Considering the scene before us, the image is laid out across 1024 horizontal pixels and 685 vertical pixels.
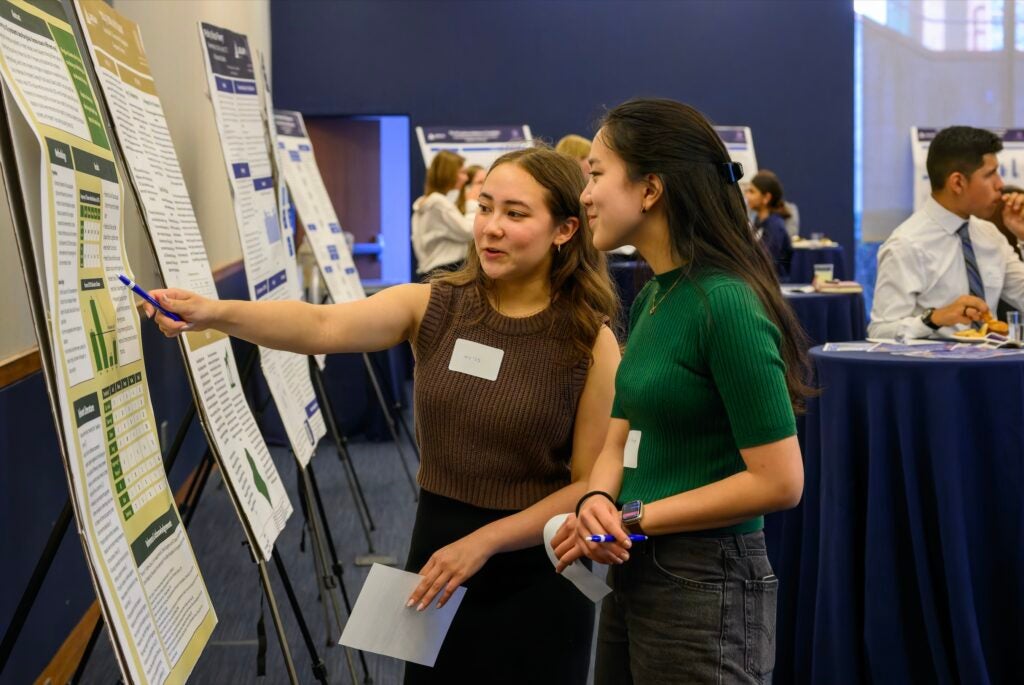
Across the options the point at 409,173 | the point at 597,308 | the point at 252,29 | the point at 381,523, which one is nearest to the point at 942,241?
the point at 597,308

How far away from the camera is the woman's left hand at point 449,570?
1.71 m

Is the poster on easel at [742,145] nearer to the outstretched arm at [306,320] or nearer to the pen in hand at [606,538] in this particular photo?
the outstretched arm at [306,320]

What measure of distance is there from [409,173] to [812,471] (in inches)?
362

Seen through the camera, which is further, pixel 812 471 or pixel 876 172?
pixel 876 172

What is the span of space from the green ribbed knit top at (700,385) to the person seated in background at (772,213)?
262 inches

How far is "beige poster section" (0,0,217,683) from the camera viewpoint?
1.39m

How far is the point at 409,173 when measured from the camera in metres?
11.7

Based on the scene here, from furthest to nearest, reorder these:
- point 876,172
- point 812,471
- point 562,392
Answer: point 876,172 < point 812,471 < point 562,392

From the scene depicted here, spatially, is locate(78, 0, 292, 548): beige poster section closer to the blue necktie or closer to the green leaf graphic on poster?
the green leaf graphic on poster

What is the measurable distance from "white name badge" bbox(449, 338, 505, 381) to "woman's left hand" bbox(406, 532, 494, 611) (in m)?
0.26

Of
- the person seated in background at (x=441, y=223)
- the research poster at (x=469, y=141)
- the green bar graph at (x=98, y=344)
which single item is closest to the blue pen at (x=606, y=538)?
the green bar graph at (x=98, y=344)

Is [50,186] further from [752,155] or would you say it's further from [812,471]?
[752,155]

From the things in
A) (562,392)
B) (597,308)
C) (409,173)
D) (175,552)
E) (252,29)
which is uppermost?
(252,29)

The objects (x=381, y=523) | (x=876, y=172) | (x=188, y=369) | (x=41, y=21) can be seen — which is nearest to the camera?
(x=41, y=21)
